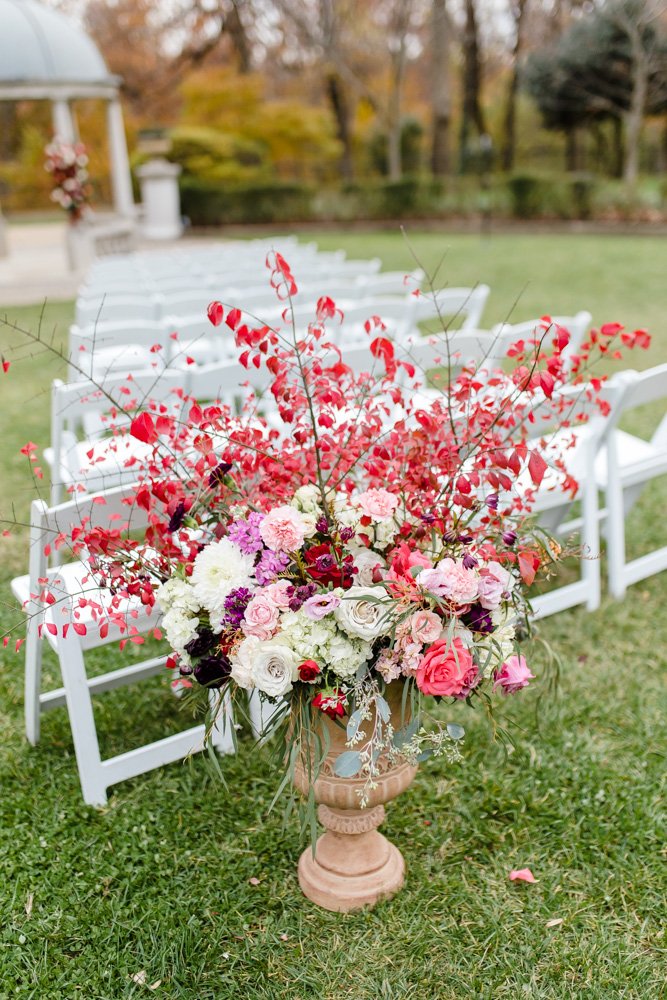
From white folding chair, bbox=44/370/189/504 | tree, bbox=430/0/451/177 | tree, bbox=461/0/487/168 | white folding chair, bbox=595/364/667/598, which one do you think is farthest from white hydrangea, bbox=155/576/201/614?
tree, bbox=461/0/487/168

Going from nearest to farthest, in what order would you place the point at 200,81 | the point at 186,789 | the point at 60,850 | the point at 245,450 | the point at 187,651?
1. the point at 187,651
2. the point at 245,450
3. the point at 60,850
4. the point at 186,789
5. the point at 200,81

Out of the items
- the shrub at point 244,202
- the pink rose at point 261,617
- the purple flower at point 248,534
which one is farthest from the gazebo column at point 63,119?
the pink rose at point 261,617

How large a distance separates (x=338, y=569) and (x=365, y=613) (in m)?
0.14

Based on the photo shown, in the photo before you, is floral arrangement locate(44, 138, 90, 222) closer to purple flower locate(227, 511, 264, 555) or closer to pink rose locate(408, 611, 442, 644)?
purple flower locate(227, 511, 264, 555)

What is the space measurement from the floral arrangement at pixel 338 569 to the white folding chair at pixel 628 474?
4.87 feet

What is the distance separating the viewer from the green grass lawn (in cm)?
221

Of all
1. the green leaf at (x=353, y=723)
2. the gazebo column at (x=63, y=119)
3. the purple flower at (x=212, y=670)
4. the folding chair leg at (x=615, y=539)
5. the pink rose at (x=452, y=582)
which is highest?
the gazebo column at (x=63, y=119)

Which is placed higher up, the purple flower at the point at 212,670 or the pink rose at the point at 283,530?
the pink rose at the point at 283,530

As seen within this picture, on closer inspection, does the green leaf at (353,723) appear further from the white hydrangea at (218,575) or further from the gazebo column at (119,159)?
the gazebo column at (119,159)

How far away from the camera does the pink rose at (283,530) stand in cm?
191

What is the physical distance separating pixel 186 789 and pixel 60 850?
42 cm

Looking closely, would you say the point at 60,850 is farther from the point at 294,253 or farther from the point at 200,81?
the point at 200,81

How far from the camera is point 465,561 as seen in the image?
1904 mm

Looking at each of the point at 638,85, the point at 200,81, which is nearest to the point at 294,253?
the point at 638,85
